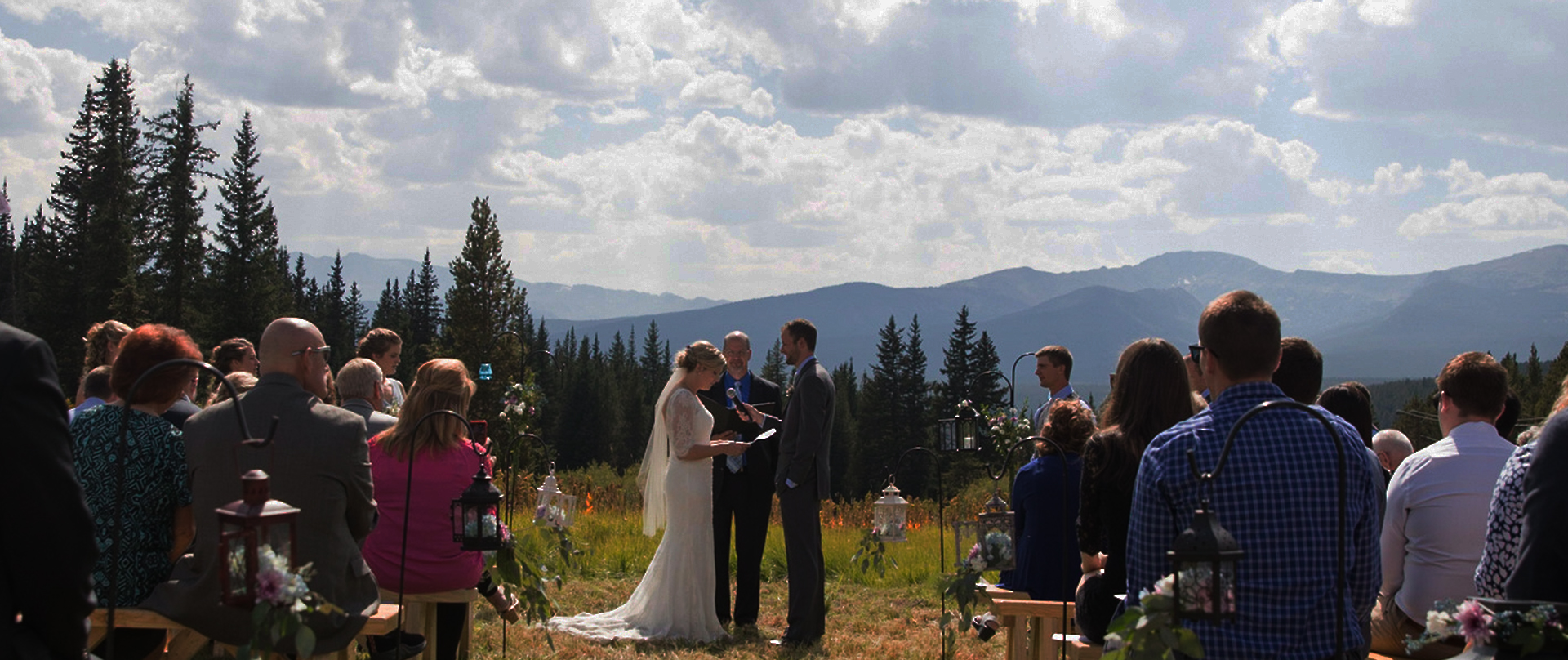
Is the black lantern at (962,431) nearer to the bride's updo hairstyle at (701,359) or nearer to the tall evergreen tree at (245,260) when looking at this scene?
the bride's updo hairstyle at (701,359)

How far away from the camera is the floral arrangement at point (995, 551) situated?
18.3ft

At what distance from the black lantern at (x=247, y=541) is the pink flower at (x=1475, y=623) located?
10.7 ft

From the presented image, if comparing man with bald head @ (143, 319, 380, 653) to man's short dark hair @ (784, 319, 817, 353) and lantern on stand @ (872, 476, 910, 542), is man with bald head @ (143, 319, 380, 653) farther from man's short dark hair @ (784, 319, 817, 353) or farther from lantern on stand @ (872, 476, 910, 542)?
man's short dark hair @ (784, 319, 817, 353)

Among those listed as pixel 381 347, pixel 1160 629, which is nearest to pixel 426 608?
pixel 381 347

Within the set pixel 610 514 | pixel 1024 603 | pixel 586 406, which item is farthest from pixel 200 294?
pixel 1024 603

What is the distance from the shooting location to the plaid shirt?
3266 millimetres

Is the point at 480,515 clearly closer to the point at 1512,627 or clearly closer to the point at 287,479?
the point at 287,479

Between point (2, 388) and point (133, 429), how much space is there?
8.14 ft

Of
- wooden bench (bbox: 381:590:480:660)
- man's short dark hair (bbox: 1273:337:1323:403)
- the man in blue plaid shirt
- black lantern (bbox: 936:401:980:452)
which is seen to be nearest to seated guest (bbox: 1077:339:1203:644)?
man's short dark hair (bbox: 1273:337:1323:403)

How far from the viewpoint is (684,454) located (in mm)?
8367

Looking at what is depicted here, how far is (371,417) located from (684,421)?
2.38m

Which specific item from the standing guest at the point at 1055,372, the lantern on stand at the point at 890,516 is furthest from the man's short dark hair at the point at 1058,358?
the lantern on stand at the point at 890,516

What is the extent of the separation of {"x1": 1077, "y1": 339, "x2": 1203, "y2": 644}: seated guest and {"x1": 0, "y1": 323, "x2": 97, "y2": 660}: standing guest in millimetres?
3459

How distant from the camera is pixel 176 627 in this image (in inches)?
191
